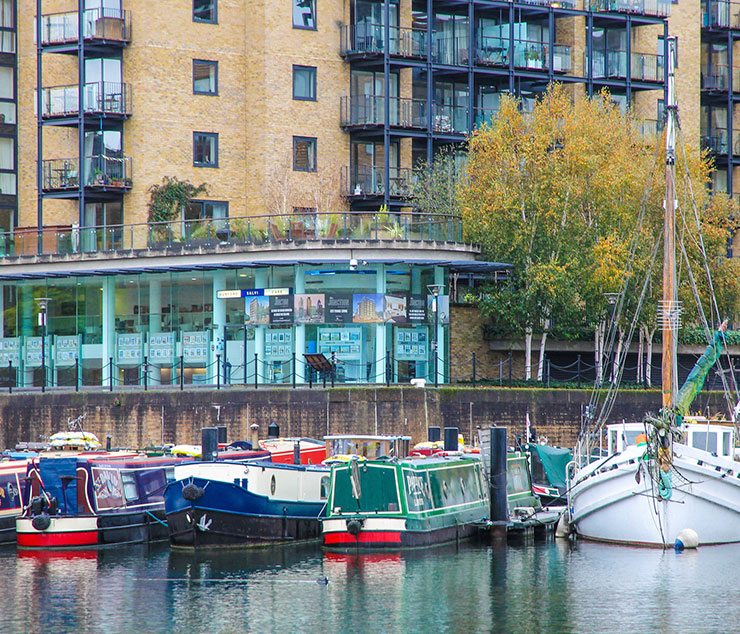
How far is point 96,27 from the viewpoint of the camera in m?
67.1

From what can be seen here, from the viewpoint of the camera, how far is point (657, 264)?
58562 mm

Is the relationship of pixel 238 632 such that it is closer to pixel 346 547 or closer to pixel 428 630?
pixel 428 630

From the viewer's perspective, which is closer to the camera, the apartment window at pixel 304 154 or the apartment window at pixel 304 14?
the apartment window at pixel 304 14

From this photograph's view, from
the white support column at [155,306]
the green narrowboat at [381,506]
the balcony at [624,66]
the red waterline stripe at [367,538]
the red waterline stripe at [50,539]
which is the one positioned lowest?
the red waterline stripe at [50,539]

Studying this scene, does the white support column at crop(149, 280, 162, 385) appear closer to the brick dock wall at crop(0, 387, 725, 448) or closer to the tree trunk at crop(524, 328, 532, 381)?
the brick dock wall at crop(0, 387, 725, 448)

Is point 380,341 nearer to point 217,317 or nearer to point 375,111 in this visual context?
point 217,317

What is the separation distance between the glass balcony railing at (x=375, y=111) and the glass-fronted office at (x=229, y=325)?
51.4 feet

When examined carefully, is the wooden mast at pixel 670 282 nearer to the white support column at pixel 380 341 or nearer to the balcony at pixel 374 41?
the white support column at pixel 380 341

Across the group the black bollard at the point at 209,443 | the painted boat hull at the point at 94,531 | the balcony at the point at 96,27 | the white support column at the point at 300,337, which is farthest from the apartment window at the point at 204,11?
the painted boat hull at the point at 94,531

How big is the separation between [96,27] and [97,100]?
3111 mm

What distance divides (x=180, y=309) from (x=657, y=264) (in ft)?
58.3

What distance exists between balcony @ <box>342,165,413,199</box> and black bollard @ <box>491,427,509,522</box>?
28.6m

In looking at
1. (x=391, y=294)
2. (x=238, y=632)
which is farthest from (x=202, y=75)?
(x=238, y=632)

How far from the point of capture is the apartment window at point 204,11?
2697 inches
